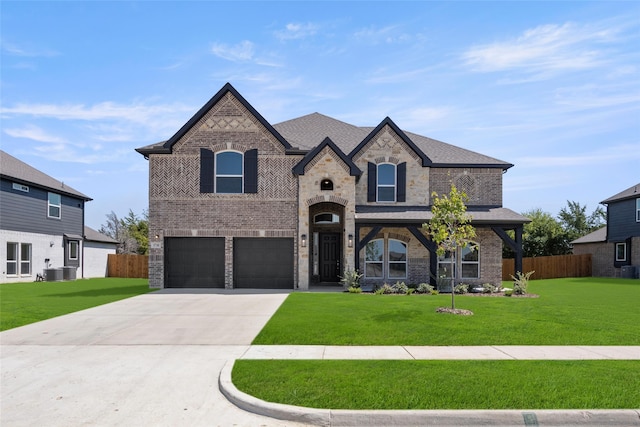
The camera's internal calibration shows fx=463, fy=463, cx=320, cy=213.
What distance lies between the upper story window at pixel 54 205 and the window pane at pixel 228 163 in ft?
47.7

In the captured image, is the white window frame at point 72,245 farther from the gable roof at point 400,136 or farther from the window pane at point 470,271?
the window pane at point 470,271

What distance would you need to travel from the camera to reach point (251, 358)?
8.22 metres

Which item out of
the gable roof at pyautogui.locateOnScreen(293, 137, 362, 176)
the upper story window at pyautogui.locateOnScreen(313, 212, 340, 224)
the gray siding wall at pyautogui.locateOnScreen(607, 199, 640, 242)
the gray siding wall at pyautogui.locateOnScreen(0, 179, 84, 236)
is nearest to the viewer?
the gable roof at pyautogui.locateOnScreen(293, 137, 362, 176)

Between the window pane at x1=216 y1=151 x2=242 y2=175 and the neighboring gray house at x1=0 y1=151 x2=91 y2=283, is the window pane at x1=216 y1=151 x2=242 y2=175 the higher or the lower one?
the higher one

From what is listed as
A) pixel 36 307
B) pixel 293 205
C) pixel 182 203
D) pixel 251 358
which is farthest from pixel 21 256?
pixel 251 358

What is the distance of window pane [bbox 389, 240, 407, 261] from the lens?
855 inches

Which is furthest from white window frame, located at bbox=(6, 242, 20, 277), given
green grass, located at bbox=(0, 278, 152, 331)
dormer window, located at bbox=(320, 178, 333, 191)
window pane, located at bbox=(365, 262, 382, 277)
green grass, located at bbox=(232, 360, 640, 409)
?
green grass, located at bbox=(232, 360, 640, 409)

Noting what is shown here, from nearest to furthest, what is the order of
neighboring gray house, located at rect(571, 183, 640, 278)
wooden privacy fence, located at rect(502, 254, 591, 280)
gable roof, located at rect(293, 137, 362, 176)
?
1. gable roof, located at rect(293, 137, 362, 176)
2. neighboring gray house, located at rect(571, 183, 640, 278)
3. wooden privacy fence, located at rect(502, 254, 591, 280)

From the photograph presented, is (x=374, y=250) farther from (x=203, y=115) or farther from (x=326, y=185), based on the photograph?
(x=203, y=115)

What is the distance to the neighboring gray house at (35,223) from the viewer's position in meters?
25.0

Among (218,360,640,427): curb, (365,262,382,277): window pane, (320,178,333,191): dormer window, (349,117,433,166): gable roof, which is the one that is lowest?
(218,360,640,427): curb

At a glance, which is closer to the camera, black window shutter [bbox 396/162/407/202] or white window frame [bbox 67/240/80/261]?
black window shutter [bbox 396/162/407/202]

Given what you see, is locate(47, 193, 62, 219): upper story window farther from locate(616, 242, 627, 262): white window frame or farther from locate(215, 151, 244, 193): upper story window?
locate(616, 242, 627, 262): white window frame

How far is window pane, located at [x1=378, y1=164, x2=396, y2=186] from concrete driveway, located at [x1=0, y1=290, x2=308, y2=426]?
32.9 feet
